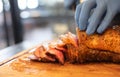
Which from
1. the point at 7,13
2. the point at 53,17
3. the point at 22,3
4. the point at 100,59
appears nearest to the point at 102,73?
the point at 100,59

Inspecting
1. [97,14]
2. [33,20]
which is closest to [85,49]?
[97,14]

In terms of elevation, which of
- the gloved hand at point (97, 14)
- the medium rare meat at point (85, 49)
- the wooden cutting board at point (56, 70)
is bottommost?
the wooden cutting board at point (56, 70)

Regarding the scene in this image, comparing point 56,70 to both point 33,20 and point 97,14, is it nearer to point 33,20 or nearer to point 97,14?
point 97,14

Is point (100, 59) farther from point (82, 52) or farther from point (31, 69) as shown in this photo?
point (31, 69)

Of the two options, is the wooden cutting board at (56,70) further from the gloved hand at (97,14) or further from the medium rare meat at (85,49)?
the gloved hand at (97,14)

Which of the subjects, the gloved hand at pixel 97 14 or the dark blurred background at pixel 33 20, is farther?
the dark blurred background at pixel 33 20

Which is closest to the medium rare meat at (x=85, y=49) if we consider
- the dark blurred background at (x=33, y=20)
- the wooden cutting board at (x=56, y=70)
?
the wooden cutting board at (x=56, y=70)
